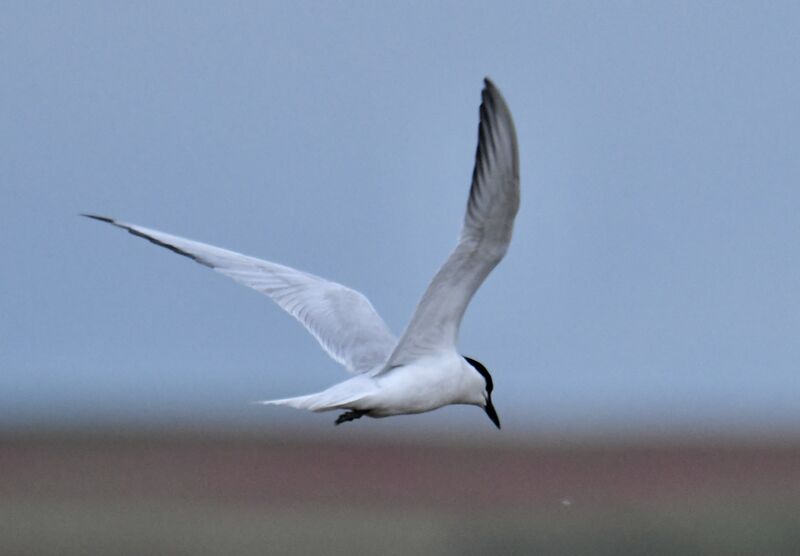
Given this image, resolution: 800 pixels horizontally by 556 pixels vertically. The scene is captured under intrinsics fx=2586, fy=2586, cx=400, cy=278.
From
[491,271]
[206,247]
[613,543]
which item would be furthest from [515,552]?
[491,271]

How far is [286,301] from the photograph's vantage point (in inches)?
532

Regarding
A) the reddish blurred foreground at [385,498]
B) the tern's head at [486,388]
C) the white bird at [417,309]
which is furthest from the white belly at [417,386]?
→ the reddish blurred foreground at [385,498]

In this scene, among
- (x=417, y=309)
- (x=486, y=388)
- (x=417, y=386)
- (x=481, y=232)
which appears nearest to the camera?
(x=481, y=232)

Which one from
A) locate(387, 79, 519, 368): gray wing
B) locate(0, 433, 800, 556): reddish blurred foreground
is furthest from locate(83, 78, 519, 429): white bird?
locate(0, 433, 800, 556): reddish blurred foreground

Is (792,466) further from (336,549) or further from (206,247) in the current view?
(206,247)

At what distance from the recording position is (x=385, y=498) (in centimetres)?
2241

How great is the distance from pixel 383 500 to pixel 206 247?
30.0ft

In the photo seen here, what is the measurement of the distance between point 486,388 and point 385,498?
30.4 feet

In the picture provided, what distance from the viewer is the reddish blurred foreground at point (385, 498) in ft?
59.5

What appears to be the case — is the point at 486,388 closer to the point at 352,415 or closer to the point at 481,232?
the point at 352,415

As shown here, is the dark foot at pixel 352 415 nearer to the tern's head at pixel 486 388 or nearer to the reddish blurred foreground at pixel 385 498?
the tern's head at pixel 486 388

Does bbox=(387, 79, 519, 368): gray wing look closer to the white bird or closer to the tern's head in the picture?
the white bird

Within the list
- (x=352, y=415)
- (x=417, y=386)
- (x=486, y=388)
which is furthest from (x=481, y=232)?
(x=486, y=388)

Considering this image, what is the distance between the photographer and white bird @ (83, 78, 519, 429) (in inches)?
444
